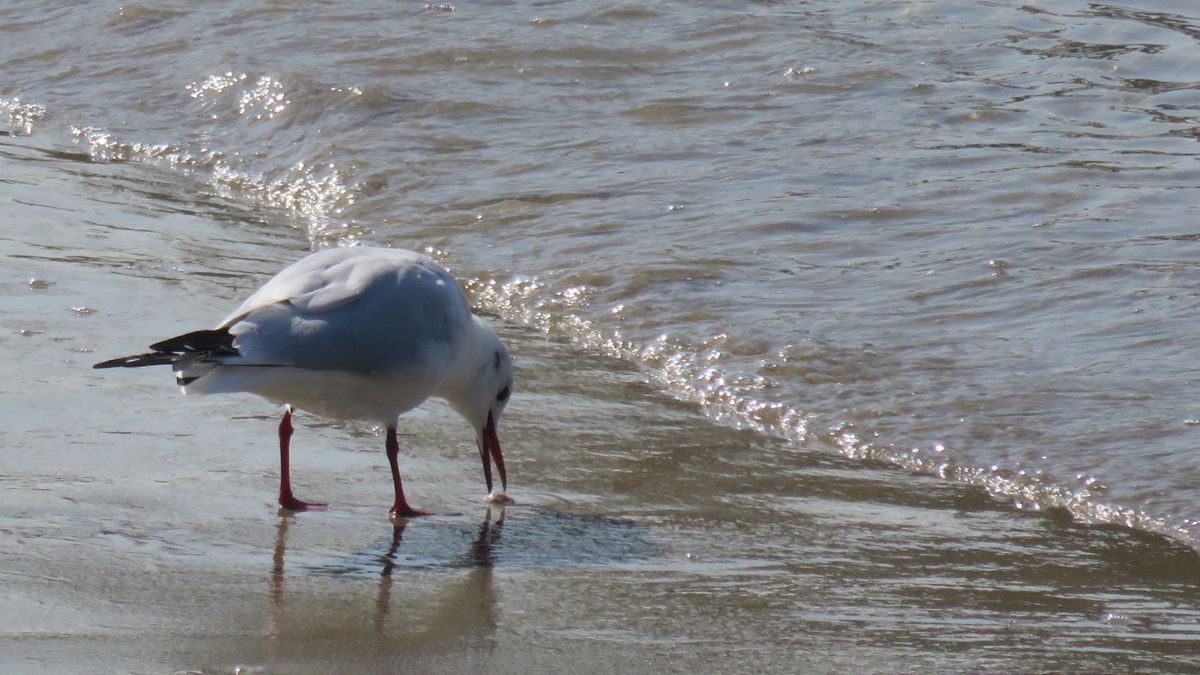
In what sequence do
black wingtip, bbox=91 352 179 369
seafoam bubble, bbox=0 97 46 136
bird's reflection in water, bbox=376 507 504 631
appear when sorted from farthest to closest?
seafoam bubble, bbox=0 97 46 136, black wingtip, bbox=91 352 179 369, bird's reflection in water, bbox=376 507 504 631

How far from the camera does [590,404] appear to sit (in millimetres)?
4895

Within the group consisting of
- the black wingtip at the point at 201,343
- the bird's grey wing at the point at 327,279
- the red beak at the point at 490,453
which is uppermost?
the black wingtip at the point at 201,343

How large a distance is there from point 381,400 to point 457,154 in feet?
13.3

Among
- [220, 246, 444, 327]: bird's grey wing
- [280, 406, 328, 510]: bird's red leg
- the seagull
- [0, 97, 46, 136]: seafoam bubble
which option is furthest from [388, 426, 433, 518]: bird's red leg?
[0, 97, 46, 136]: seafoam bubble

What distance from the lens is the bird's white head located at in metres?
4.32

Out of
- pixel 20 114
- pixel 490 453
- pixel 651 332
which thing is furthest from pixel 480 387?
pixel 20 114

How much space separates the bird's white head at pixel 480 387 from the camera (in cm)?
432

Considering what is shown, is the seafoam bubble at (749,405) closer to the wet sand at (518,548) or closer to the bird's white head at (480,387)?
the wet sand at (518,548)

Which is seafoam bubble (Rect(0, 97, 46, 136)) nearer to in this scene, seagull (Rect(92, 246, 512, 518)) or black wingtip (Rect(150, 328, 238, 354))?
seagull (Rect(92, 246, 512, 518))

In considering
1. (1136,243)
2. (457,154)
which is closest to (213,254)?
(457,154)

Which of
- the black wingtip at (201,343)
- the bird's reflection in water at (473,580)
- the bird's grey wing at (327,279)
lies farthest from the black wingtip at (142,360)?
the bird's reflection in water at (473,580)

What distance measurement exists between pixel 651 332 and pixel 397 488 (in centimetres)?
185

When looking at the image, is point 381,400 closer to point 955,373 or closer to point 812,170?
point 955,373

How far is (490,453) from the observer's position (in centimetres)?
432
